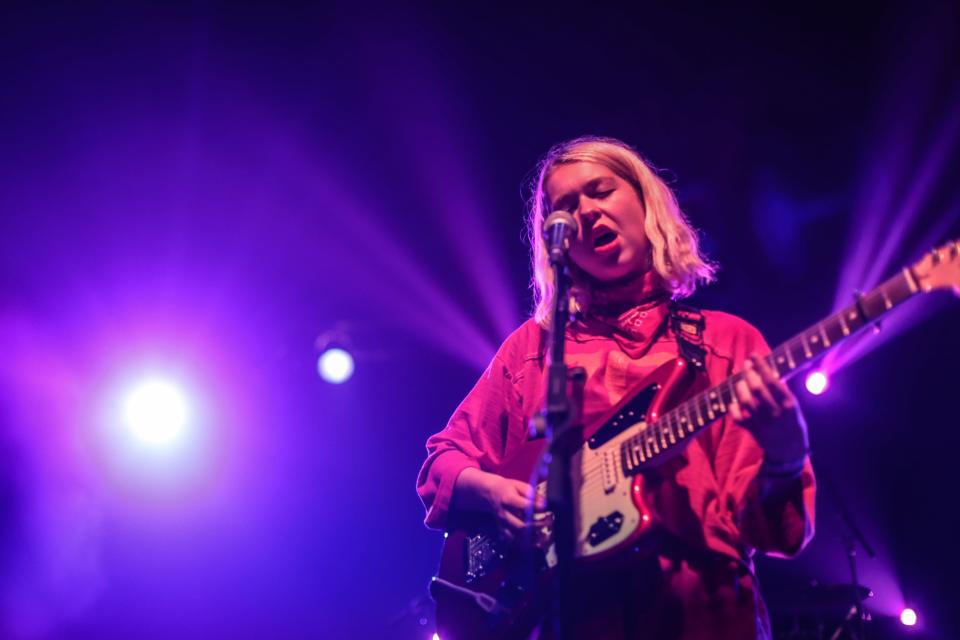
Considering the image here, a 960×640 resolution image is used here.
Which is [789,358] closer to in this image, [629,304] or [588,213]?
[629,304]

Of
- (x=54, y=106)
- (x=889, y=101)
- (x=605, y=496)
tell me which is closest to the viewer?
(x=605, y=496)

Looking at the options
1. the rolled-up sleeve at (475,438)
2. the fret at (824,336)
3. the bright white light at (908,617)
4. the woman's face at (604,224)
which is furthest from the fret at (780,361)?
the bright white light at (908,617)

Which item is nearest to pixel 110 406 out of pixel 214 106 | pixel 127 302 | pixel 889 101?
pixel 127 302

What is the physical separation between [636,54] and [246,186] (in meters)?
3.82

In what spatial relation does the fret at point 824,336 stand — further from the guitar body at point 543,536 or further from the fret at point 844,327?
the guitar body at point 543,536

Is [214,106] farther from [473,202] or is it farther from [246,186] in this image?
[473,202]

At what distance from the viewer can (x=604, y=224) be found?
3082mm

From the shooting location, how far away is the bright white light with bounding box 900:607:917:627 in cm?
580

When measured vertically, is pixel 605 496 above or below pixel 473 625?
above

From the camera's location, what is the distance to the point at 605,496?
2201 mm

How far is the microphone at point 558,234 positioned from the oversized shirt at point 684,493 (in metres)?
0.52

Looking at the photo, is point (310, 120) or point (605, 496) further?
point (310, 120)

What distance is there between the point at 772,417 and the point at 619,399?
564mm

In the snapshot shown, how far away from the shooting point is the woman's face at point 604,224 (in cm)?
307
